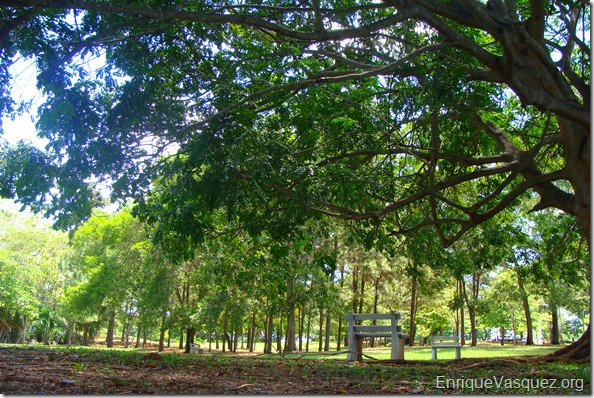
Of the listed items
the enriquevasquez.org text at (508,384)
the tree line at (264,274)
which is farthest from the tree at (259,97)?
the enriquevasquez.org text at (508,384)

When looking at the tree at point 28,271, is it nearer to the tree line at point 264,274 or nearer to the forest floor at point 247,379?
the tree line at point 264,274

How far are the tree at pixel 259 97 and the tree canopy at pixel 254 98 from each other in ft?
0.08

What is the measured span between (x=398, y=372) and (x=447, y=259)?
13.9 feet

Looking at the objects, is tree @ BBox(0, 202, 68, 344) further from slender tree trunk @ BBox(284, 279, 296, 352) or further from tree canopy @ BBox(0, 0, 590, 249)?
tree canopy @ BBox(0, 0, 590, 249)

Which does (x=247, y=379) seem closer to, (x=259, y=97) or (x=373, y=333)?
(x=259, y=97)

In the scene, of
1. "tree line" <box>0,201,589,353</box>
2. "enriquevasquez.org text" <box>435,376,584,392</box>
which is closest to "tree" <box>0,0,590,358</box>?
"tree line" <box>0,201,589,353</box>

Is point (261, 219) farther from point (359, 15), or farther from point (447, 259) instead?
point (447, 259)

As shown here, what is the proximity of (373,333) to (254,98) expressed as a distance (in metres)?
6.56

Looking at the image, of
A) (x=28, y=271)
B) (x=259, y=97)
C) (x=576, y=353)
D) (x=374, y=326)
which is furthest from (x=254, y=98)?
(x=28, y=271)

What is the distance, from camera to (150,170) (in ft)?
24.5

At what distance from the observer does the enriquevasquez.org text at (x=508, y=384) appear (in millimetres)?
5589

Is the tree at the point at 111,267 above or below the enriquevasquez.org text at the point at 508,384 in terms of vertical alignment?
above

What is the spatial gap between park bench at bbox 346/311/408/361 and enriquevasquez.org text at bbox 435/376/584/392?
4.49 metres

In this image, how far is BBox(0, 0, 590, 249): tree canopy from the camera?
6.08 meters
